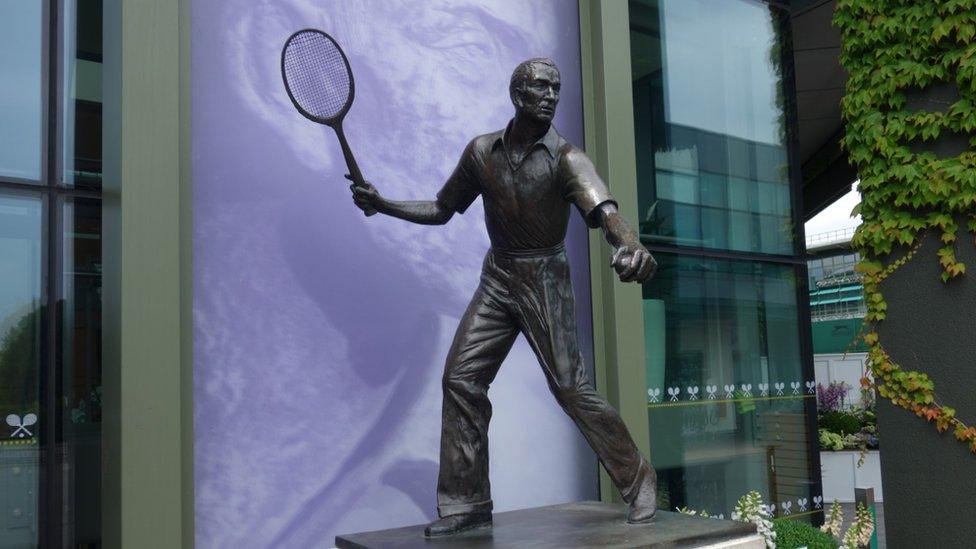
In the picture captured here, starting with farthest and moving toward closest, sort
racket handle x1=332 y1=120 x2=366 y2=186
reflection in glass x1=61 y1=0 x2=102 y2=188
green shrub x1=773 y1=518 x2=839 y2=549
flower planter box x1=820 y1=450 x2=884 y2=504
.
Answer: flower planter box x1=820 y1=450 x2=884 y2=504
green shrub x1=773 y1=518 x2=839 y2=549
reflection in glass x1=61 y1=0 x2=102 y2=188
racket handle x1=332 y1=120 x2=366 y2=186

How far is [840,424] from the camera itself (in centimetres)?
1293

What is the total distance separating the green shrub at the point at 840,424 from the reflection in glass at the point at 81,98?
10.9m

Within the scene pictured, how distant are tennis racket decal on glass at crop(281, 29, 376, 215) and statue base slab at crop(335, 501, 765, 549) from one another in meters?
1.52

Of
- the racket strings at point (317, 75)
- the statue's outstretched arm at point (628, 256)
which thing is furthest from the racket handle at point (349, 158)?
the statue's outstretched arm at point (628, 256)

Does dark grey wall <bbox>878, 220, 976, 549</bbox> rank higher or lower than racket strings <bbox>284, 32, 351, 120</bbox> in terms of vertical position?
lower

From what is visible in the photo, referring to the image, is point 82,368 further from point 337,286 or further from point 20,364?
point 337,286

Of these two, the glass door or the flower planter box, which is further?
the flower planter box

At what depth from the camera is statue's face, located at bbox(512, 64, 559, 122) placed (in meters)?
4.12

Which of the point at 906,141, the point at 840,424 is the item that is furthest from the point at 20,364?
the point at 840,424

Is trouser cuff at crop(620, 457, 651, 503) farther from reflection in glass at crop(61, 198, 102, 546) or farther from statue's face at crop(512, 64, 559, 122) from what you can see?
reflection in glass at crop(61, 198, 102, 546)

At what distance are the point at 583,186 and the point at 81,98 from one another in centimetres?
271

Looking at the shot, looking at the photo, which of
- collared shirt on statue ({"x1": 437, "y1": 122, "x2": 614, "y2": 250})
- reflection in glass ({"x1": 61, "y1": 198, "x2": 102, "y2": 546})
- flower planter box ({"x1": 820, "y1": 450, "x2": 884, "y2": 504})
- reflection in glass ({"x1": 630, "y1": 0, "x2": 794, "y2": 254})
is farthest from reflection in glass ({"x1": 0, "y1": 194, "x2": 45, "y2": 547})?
flower planter box ({"x1": 820, "y1": 450, "x2": 884, "y2": 504})

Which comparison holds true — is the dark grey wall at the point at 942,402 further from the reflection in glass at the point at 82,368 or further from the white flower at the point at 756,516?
the reflection in glass at the point at 82,368

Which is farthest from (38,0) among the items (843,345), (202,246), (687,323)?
(843,345)
